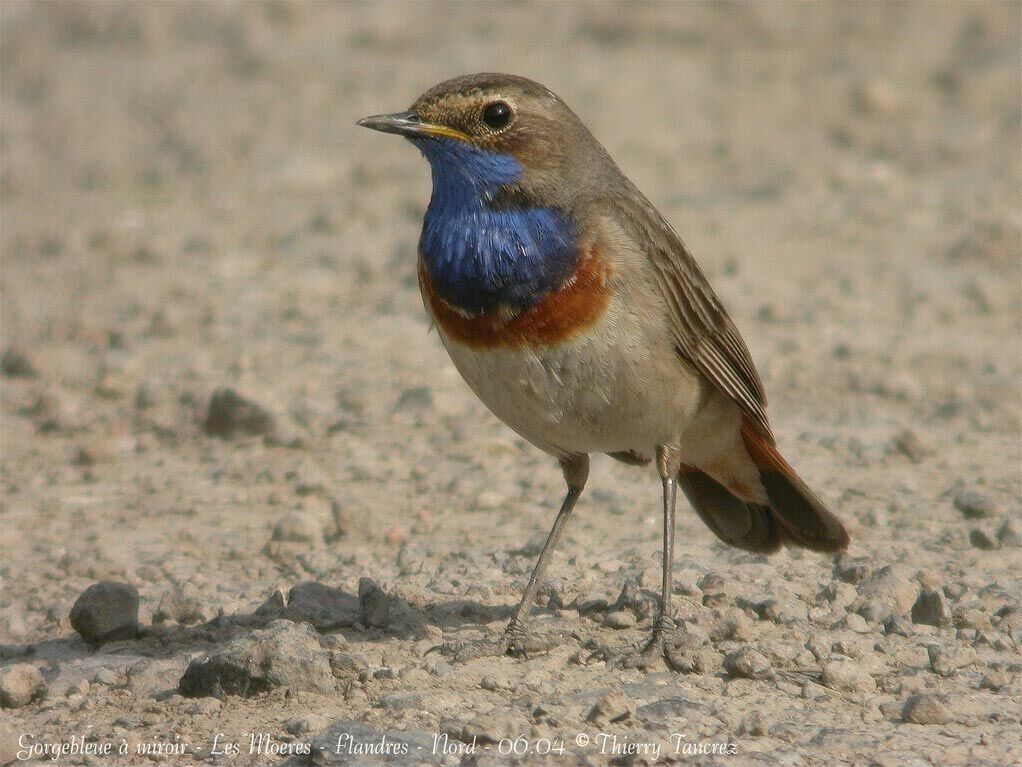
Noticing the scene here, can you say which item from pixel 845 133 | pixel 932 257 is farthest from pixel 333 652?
pixel 845 133

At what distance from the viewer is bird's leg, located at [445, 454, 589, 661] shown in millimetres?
6125

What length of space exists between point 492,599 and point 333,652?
92cm

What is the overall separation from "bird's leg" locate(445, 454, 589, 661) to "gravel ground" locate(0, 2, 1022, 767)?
8cm

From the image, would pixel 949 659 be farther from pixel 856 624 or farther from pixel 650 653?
pixel 650 653

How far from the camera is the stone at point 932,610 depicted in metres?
6.23

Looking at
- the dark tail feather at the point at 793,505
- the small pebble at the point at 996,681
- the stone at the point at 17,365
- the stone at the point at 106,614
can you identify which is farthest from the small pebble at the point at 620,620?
the stone at the point at 17,365

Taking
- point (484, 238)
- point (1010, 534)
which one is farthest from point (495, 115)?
point (1010, 534)

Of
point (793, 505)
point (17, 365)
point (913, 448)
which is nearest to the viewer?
point (793, 505)

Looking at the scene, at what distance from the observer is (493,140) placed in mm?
6176

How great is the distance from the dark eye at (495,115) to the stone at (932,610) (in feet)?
8.08

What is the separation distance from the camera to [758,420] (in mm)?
6754

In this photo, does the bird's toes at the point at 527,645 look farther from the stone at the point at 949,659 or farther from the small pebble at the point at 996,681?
the small pebble at the point at 996,681

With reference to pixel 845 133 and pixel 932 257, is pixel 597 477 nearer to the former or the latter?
pixel 932 257

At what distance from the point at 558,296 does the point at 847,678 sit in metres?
1.72
